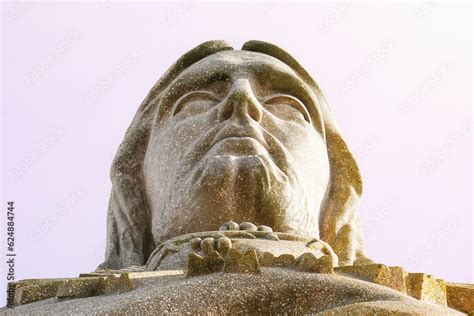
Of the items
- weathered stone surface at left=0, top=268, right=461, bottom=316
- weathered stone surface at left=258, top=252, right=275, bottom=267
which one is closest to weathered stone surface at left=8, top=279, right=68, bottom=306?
weathered stone surface at left=0, top=268, right=461, bottom=316

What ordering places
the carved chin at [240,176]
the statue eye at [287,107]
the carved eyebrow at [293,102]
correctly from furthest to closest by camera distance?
the carved eyebrow at [293,102], the statue eye at [287,107], the carved chin at [240,176]

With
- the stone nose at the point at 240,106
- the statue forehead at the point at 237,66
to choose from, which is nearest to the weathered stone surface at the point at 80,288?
the stone nose at the point at 240,106

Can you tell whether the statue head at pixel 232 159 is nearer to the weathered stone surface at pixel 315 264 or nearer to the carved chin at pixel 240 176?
the carved chin at pixel 240 176

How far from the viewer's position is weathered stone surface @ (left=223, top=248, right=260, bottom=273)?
314cm

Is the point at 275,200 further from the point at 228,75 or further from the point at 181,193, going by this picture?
the point at 228,75

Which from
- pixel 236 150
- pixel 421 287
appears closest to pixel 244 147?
pixel 236 150

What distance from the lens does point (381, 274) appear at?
3.54 metres

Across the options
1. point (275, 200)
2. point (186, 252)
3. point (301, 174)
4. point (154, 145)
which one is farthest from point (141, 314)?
point (154, 145)

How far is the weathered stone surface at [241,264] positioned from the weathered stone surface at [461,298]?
6.47 ft

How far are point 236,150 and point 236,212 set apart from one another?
1.54 feet

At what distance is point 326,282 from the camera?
120 inches

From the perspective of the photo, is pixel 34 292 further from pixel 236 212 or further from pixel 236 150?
pixel 236 150

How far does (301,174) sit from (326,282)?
9.25ft

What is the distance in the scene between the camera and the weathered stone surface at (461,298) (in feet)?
15.3
